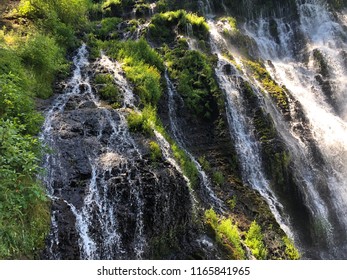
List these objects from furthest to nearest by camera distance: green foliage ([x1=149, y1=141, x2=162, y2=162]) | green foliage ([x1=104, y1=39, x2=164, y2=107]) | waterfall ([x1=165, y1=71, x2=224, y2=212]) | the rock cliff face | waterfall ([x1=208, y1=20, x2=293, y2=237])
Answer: green foliage ([x1=104, y1=39, x2=164, y2=107]) → waterfall ([x1=208, y1=20, x2=293, y2=237]) → waterfall ([x1=165, y1=71, x2=224, y2=212]) → green foliage ([x1=149, y1=141, x2=162, y2=162]) → the rock cliff face

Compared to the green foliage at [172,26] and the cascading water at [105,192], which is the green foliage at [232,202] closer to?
the cascading water at [105,192]

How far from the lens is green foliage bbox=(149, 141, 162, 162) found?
10109mm

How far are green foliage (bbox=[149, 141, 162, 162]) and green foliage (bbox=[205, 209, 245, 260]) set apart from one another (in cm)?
233

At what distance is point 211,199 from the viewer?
12.5 m

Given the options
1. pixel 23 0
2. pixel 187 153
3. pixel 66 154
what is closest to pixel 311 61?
pixel 187 153

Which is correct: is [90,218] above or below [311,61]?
below

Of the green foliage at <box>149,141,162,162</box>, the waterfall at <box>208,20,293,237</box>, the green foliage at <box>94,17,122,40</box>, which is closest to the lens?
the green foliage at <box>149,141,162,162</box>

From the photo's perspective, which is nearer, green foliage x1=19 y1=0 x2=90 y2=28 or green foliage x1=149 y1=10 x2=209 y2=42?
green foliage x1=19 y1=0 x2=90 y2=28

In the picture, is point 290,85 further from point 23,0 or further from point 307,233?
point 23,0

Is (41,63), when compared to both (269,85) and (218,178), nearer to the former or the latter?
(218,178)

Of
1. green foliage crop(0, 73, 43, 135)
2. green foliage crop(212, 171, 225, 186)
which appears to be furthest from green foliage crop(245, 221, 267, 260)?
green foliage crop(0, 73, 43, 135)

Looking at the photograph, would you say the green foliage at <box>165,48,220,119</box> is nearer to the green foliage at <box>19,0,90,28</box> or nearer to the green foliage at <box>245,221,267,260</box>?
the green foliage at <box>19,0,90,28</box>

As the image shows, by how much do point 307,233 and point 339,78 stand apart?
11283mm

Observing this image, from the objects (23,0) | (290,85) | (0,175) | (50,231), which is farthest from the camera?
(290,85)
